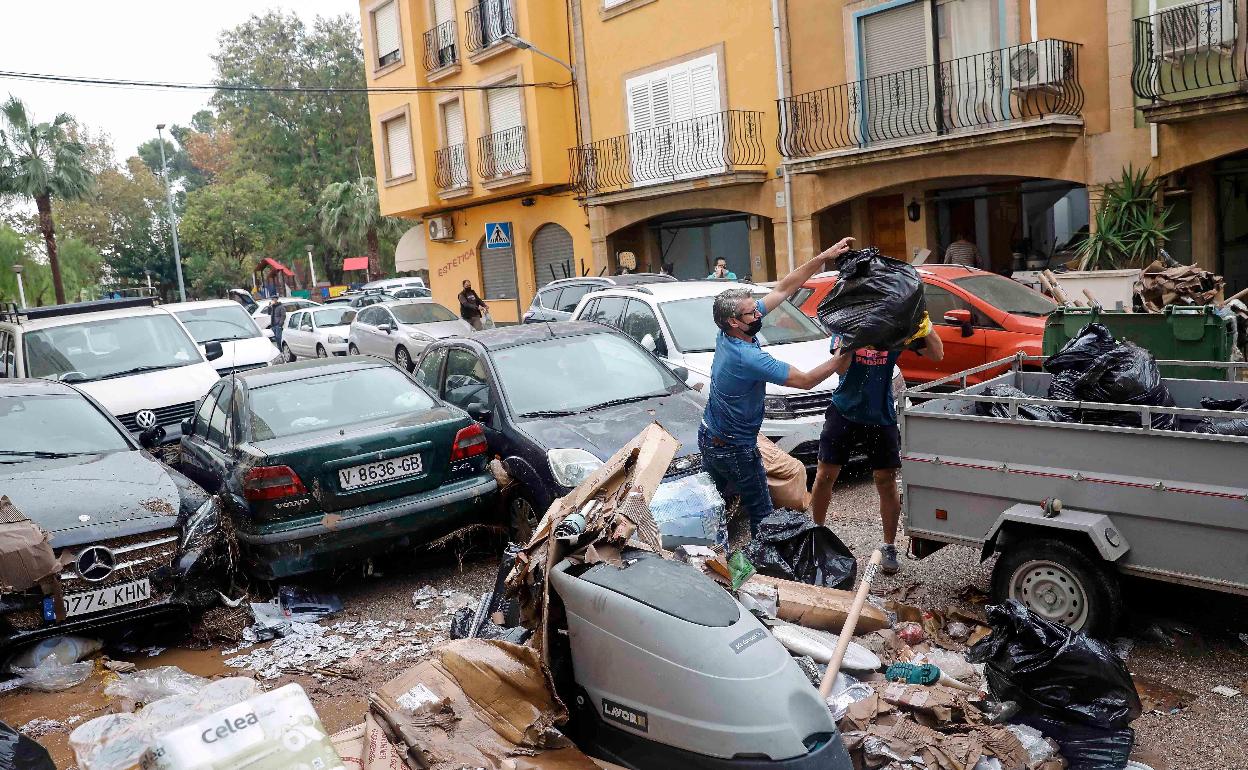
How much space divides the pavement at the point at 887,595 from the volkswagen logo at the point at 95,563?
54cm

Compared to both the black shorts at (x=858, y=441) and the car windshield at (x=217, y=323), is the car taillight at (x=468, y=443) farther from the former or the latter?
the car windshield at (x=217, y=323)

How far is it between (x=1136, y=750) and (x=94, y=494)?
5551 millimetres

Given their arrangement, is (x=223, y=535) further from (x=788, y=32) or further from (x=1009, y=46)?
(x=788, y=32)

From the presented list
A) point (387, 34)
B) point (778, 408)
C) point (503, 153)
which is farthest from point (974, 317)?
point (387, 34)

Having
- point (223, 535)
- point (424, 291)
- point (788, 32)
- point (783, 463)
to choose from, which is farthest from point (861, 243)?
point (424, 291)

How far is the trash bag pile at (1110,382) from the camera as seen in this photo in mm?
4930

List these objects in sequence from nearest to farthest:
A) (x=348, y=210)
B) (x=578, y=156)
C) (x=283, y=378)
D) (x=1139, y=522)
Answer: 1. (x=1139, y=522)
2. (x=283, y=378)
3. (x=578, y=156)
4. (x=348, y=210)

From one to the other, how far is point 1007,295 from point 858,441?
5.82m

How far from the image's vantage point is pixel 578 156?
2322 centimetres

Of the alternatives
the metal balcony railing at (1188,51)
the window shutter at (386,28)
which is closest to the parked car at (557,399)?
the metal balcony railing at (1188,51)

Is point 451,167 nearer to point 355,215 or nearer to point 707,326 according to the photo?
point 707,326

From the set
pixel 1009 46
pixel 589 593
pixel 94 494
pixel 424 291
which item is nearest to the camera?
pixel 589 593

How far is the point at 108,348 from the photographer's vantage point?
11422mm

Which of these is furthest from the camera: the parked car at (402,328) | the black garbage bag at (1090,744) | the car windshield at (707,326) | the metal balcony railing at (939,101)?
the parked car at (402,328)
